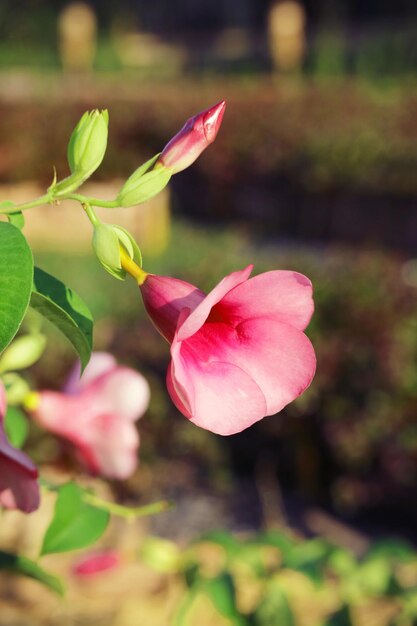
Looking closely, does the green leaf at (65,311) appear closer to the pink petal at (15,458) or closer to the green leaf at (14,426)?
the pink petal at (15,458)

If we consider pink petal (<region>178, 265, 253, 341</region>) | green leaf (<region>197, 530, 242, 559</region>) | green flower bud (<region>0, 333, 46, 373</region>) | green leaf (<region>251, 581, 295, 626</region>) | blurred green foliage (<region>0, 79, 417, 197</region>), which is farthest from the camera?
blurred green foliage (<region>0, 79, 417, 197</region>)

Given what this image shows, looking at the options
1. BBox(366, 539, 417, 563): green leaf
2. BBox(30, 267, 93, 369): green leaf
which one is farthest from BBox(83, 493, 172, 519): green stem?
BBox(366, 539, 417, 563): green leaf

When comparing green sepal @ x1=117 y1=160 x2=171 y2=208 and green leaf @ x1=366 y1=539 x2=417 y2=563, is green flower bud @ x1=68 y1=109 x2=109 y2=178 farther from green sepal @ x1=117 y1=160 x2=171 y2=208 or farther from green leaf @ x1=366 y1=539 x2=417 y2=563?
green leaf @ x1=366 y1=539 x2=417 y2=563

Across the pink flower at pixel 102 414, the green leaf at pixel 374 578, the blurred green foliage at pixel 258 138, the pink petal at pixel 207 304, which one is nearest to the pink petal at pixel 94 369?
the pink flower at pixel 102 414

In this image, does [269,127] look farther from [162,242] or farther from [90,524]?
[90,524]

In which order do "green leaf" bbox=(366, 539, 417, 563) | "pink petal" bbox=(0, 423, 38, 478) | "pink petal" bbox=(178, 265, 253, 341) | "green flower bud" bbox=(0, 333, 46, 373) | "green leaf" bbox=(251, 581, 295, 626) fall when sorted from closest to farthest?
"pink petal" bbox=(178, 265, 253, 341) < "pink petal" bbox=(0, 423, 38, 478) < "green flower bud" bbox=(0, 333, 46, 373) < "green leaf" bbox=(251, 581, 295, 626) < "green leaf" bbox=(366, 539, 417, 563)
